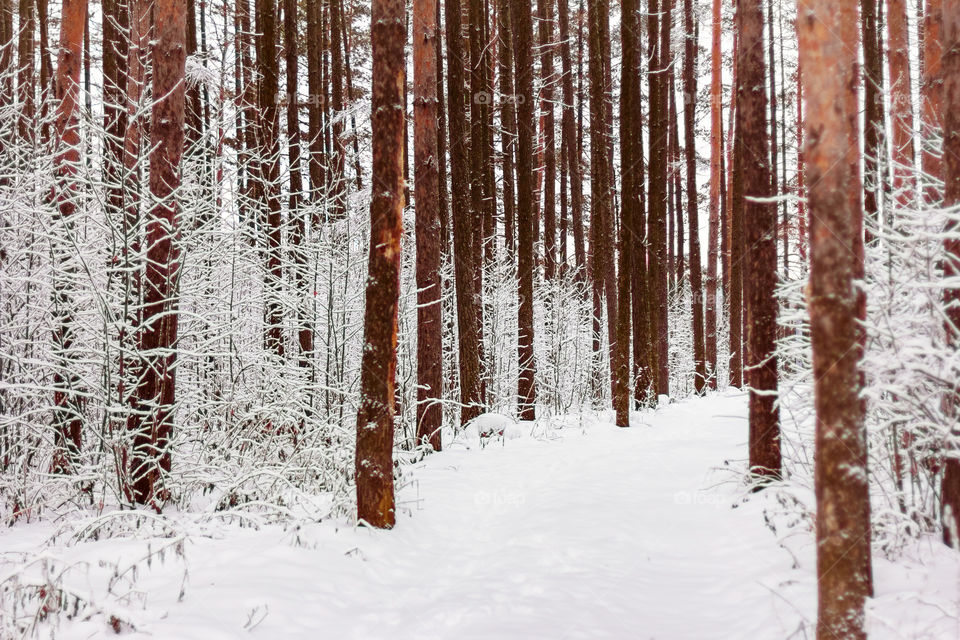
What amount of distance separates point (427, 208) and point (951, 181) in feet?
18.9

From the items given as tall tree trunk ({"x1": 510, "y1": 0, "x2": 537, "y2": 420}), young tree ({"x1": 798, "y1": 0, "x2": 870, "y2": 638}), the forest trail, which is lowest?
the forest trail

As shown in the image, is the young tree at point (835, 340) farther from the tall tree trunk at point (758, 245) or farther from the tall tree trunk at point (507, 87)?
the tall tree trunk at point (507, 87)

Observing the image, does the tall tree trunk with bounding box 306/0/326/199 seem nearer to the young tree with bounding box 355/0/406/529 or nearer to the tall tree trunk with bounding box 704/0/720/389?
the young tree with bounding box 355/0/406/529

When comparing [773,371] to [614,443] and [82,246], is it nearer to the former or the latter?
[614,443]

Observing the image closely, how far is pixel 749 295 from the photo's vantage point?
565cm

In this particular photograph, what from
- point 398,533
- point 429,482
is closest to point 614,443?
point 429,482

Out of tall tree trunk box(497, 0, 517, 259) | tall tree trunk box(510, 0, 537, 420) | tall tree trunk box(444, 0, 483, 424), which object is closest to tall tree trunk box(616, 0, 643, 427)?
tall tree trunk box(510, 0, 537, 420)

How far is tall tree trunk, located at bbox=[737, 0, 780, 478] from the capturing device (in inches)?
217

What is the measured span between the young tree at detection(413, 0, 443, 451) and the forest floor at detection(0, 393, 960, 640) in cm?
236

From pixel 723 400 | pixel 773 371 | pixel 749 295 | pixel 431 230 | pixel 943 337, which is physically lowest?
pixel 723 400

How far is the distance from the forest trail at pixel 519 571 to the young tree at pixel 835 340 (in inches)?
32.6

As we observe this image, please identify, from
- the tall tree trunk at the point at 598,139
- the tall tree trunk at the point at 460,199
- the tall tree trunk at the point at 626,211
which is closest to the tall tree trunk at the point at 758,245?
the tall tree trunk at the point at 460,199

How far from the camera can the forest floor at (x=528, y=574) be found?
300 cm

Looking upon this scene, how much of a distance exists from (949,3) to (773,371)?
10.3 feet
